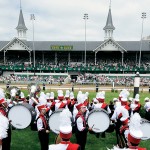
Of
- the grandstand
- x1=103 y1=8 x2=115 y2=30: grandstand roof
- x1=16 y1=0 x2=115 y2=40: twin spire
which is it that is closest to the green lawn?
the grandstand

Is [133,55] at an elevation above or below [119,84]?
above

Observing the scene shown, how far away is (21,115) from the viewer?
25.4ft

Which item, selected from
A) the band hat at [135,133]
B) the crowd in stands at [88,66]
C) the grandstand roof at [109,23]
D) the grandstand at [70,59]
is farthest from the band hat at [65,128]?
the grandstand roof at [109,23]

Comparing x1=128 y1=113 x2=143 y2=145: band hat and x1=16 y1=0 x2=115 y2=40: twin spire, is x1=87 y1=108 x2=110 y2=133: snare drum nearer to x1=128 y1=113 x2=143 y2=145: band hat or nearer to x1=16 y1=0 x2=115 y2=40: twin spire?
x1=128 y1=113 x2=143 y2=145: band hat

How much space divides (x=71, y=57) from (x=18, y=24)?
16.8 m

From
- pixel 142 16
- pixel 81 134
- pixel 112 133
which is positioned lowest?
pixel 112 133

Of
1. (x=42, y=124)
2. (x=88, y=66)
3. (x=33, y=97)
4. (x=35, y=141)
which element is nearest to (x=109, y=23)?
(x=88, y=66)

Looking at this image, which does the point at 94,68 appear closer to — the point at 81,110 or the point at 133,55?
the point at 133,55

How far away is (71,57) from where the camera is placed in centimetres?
4500

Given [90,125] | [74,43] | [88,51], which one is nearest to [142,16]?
[88,51]

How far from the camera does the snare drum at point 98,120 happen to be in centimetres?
Answer: 732

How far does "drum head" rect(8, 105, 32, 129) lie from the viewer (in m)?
7.69

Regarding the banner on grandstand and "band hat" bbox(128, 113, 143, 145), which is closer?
"band hat" bbox(128, 113, 143, 145)

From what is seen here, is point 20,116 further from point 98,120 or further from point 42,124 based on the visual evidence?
point 98,120
